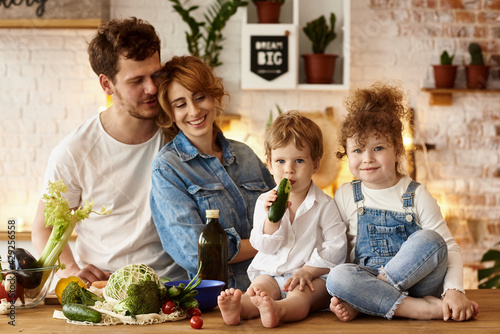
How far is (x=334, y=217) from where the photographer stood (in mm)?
1631

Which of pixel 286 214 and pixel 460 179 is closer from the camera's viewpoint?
pixel 286 214

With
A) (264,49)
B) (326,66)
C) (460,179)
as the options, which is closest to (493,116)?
(460,179)

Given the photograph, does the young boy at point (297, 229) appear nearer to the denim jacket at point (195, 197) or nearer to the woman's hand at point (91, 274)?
the denim jacket at point (195, 197)

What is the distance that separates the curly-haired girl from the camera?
140cm

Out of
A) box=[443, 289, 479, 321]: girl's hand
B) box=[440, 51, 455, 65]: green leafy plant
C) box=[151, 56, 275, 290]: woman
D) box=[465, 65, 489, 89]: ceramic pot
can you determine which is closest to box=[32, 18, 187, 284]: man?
box=[151, 56, 275, 290]: woman

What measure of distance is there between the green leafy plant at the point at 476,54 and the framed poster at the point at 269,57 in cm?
114

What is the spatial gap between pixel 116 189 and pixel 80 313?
2.54 feet

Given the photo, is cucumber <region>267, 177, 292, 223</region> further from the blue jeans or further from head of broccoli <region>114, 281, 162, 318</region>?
head of broccoli <region>114, 281, 162, 318</region>

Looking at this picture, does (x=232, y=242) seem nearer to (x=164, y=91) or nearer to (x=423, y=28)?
(x=164, y=91)

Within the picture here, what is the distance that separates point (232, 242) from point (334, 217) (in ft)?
1.15

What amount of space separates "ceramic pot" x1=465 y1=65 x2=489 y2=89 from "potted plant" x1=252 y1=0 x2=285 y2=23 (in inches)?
49.2

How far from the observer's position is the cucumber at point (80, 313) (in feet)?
4.44

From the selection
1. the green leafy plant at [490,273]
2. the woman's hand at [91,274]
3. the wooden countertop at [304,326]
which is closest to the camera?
the wooden countertop at [304,326]

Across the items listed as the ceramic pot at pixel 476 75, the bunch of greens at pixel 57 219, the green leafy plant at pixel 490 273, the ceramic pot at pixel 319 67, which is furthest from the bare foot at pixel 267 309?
the ceramic pot at pixel 476 75
